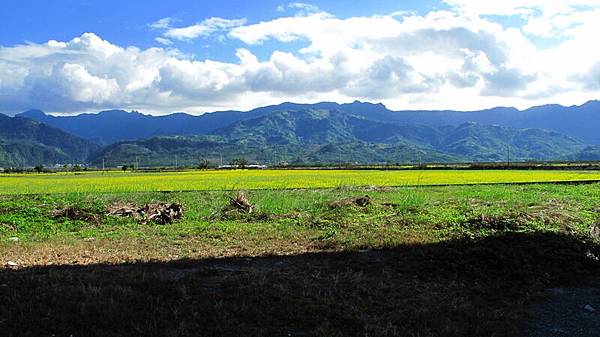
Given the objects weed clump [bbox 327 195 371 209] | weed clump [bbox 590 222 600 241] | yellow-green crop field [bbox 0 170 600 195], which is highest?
weed clump [bbox 327 195 371 209]

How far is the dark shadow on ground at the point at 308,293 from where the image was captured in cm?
739

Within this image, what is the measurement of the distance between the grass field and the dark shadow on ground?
3 centimetres

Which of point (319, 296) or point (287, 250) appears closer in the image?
point (319, 296)

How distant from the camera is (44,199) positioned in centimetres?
2408

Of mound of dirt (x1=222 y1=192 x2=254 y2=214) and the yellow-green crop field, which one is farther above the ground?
mound of dirt (x1=222 y1=192 x2=254 y2=214)

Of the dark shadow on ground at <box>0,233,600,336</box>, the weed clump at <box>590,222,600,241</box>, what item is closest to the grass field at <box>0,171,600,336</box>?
the dark shadow on ground at <box>0,233,600,336</box>

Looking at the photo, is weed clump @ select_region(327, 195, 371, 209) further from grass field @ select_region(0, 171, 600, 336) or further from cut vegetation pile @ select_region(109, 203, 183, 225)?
cut vegetation pile @ select_region(109, 203, 183, 225)

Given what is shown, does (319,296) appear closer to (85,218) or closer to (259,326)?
(259,326)

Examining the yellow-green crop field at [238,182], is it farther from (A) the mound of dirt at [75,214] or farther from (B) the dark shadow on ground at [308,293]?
(B) the dark shadow on ground at [308,293]

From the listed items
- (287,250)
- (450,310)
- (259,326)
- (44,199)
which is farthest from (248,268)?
(44,199)

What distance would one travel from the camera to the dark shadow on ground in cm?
739

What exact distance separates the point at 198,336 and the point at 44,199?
20.2 metres

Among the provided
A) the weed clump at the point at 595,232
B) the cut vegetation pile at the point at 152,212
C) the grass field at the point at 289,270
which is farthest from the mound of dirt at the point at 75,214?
the weed clump at the point at 595,232

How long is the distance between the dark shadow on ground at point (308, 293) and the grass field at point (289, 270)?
30 mm
